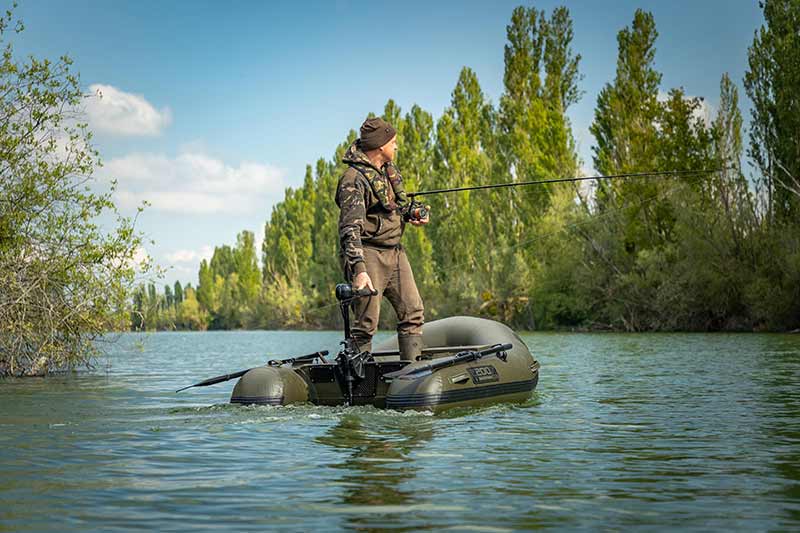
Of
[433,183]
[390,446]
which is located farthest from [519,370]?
[433,183]

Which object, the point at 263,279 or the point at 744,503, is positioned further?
the point at 263,279

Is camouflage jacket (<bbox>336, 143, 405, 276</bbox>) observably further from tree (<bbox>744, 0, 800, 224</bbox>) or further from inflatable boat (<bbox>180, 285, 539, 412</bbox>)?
tree (<bbox>744, 0, 800, 224</bbox>)

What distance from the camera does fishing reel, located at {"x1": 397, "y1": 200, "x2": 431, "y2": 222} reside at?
7.50 metres

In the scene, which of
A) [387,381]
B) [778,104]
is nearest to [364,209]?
[387,381]

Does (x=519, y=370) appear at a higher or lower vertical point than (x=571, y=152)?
lower

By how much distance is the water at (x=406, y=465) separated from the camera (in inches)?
147

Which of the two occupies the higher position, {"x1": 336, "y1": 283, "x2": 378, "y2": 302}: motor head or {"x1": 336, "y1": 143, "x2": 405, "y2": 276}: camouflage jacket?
{"x1": 336, "y1": 143, "x2": 405, "y2": 276}: camouflage jacket

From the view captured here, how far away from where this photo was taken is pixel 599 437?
6.04 m

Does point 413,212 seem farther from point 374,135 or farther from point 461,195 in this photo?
point 461,195

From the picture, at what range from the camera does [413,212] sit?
7.49m

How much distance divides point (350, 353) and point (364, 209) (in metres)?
1.11

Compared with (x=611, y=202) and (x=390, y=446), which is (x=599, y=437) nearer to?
(x=390, y=446)

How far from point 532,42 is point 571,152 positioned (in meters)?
6.59

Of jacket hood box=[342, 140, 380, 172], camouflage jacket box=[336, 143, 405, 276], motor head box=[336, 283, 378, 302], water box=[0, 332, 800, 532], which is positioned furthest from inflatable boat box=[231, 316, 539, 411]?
jacket hood box=[342, 140, 380, 172]
